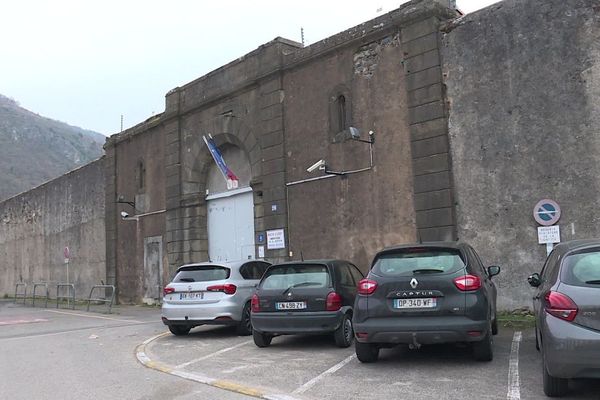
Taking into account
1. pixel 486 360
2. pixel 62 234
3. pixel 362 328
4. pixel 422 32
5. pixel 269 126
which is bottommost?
pixel 486 360

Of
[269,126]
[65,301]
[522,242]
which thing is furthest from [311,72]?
[65,301]

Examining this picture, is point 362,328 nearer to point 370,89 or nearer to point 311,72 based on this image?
point 370,89

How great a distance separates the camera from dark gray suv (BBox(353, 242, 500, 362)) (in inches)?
287

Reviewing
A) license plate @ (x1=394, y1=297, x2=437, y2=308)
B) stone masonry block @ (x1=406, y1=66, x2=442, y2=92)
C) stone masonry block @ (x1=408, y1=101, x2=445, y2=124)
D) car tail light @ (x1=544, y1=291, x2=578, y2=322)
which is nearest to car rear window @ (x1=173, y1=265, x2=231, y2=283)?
license plate @ (x1=394, y1=297, x2=437, y2=308)

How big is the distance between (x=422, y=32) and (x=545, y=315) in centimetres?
902

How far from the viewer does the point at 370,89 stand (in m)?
14.4

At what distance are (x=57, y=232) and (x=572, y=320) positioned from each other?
90.1 ft

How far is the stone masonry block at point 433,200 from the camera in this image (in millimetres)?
12703

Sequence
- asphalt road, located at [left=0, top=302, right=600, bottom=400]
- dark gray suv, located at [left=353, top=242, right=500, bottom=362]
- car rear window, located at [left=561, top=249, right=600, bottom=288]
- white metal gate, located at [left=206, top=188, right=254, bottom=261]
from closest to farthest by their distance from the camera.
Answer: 1. car rear window, located at [left=561, top=249, right=600, bottom=288]
2. asphalt road, located at [left=0, top=302, right=600, bottom=400]
3. dark gray suv, located at [left=353, top=242, right=500, bottom=362]
4. white metal gate, located at [left=206, top=188, right=254, bottom=261]

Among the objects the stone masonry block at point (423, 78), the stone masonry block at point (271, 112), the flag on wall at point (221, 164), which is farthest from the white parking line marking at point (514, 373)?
the flag on wall at point (221, 164)

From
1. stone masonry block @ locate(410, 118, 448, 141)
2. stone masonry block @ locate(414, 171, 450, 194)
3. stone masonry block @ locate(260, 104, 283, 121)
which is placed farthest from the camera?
stone masonry block @ locate(260, 104, 283, 121)

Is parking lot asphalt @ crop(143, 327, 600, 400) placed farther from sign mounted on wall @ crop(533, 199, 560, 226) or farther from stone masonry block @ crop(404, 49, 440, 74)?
stone masonry block @ crop(404, 49, 440, 74)

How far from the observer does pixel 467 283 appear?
738cm

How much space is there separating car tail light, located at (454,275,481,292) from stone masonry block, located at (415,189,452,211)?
5.39 m
